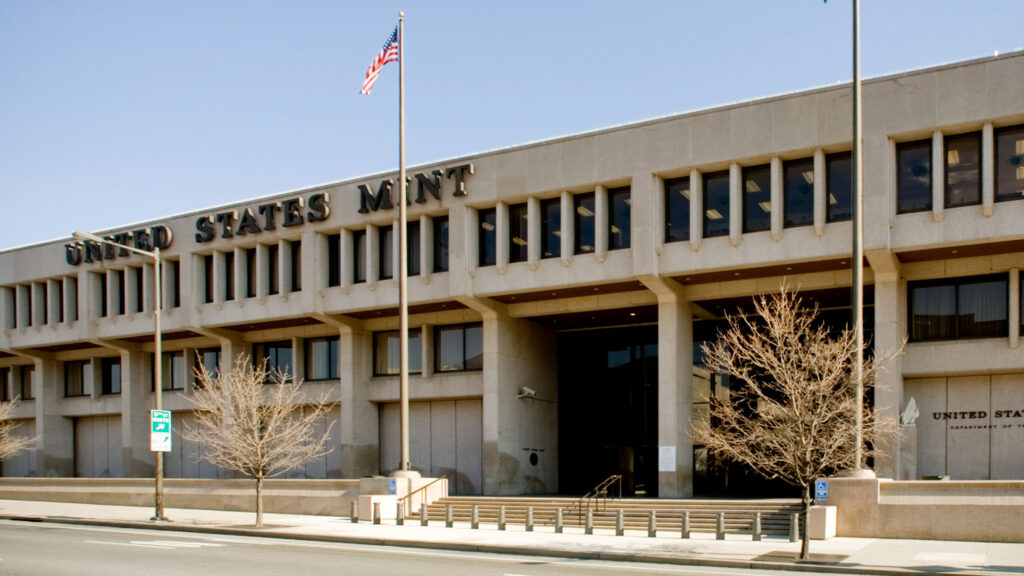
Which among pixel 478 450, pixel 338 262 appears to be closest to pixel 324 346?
pixel 338 262

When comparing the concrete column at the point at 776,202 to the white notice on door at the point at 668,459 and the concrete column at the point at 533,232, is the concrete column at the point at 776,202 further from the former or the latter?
the concrete column at the point at 533,232

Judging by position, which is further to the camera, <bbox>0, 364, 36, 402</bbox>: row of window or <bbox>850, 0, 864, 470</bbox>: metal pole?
<bbox>0, 364, 36, 402</bbox>: row of window

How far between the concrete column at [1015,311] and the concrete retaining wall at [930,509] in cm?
830

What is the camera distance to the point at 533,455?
39.8 metres

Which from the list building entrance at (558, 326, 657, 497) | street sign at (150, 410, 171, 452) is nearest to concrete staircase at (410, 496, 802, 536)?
street sign at (150, 410, 171, 452)

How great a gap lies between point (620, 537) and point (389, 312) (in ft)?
61.9

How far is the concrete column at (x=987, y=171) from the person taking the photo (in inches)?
1082

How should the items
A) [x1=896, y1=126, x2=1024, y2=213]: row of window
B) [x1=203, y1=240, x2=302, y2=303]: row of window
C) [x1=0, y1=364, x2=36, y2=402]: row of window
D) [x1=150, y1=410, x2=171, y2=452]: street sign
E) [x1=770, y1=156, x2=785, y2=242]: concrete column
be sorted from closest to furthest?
[x1=896, y1=126, x2=1024, y2=213]: row of window, [x1=150, y1=410, x2=171, y2=452]: street sign, [x1=770, y1=156, x2=785, y2=242]: concrete column, [x1=203, y1=240, x2=302, y2=303]: row of window, [x1=0, y1=364, x2=36, y2=402]: row of window

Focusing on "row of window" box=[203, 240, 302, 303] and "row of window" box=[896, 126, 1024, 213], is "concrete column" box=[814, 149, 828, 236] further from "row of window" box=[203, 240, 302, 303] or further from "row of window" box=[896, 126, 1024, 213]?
"row of window" box=[203, 240, 302, 303]

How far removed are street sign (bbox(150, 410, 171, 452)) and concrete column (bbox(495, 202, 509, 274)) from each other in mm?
12719

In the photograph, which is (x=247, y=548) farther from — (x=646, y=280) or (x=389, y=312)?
(x=389, y=312)

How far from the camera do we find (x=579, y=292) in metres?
36.6

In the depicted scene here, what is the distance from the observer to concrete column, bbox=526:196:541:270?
35.2m

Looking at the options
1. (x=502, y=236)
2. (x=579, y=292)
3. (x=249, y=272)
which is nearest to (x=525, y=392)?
(x=579, y=292)
